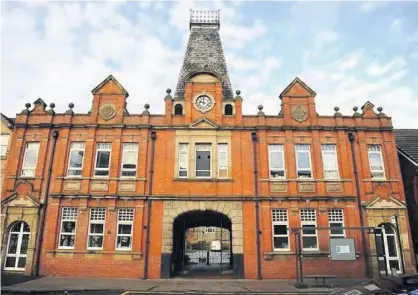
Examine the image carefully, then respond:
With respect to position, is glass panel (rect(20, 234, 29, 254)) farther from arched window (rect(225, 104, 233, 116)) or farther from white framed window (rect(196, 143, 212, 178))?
arched window (rect(225, 104, 233, 116))

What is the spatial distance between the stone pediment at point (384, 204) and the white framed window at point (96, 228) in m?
15.2

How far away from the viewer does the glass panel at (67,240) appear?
61.6 feet

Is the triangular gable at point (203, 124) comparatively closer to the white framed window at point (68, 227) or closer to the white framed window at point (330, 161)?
the white framed window at point (330, 161)

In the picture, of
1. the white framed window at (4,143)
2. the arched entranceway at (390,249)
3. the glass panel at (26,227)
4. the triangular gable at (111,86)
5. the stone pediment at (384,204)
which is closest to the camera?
the arched entranceway at (390,249)

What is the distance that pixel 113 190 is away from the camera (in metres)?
19.4

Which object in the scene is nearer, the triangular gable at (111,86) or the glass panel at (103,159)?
the glass panel at (103,159)

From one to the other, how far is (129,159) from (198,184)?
454 cm

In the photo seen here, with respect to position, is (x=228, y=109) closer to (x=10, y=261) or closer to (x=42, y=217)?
(x=42, y=217)

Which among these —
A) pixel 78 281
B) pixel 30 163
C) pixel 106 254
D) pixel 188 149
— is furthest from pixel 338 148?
pixel 30 163

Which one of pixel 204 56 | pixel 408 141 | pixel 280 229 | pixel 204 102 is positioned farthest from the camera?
pixel 204 56

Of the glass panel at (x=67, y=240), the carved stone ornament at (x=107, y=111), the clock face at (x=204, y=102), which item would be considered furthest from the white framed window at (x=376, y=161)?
the glass panel at (x=67, y=240)

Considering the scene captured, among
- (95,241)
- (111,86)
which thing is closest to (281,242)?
(95,241)

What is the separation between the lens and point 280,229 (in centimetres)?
1903

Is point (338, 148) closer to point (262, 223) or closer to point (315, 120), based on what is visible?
point (315, 120)
